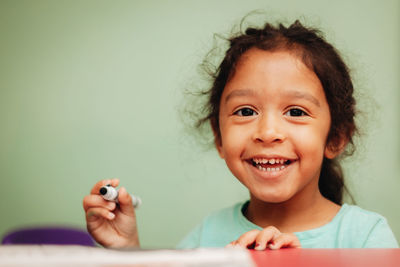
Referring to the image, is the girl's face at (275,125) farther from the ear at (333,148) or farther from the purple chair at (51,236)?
the purple chair at (51,236)

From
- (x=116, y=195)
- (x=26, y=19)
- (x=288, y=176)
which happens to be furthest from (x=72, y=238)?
(x=26, y=19)

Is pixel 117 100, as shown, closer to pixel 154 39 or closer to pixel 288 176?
pixel 154 39

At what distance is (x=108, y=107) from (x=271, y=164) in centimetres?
82

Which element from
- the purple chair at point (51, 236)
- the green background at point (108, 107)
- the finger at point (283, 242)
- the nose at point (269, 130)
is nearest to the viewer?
the finger at point (283, 242)

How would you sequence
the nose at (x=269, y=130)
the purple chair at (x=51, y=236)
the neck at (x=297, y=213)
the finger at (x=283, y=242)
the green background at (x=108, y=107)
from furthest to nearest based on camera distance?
1. the green background at (x=108, y=107)
2. the purple chair at (x=51, y=236)
3. the neck at (x=297, y=213)
4. the nose at (x=269, y=130)
5. the finger at (x=283, y=242)

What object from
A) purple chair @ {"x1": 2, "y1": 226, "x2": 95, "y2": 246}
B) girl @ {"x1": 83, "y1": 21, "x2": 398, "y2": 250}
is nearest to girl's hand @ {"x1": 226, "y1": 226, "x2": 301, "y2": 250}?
girl @ {"x1": 83, "y1": 21, "x2": 398, "y2": 250}

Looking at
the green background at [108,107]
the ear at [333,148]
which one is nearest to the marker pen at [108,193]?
the ear at [333,148]

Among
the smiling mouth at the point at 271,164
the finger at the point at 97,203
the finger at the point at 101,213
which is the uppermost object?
the smiling mouth at the point at 271,164

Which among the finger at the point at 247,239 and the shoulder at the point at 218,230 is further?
the shoulder at the point at 218,230

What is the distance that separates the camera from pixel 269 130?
0.79 metres

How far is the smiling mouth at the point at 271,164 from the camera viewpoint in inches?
32.8

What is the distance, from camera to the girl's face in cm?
81

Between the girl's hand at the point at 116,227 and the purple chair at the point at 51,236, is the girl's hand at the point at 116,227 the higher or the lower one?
the higher one

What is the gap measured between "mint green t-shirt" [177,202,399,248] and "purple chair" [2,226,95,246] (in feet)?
0.92
